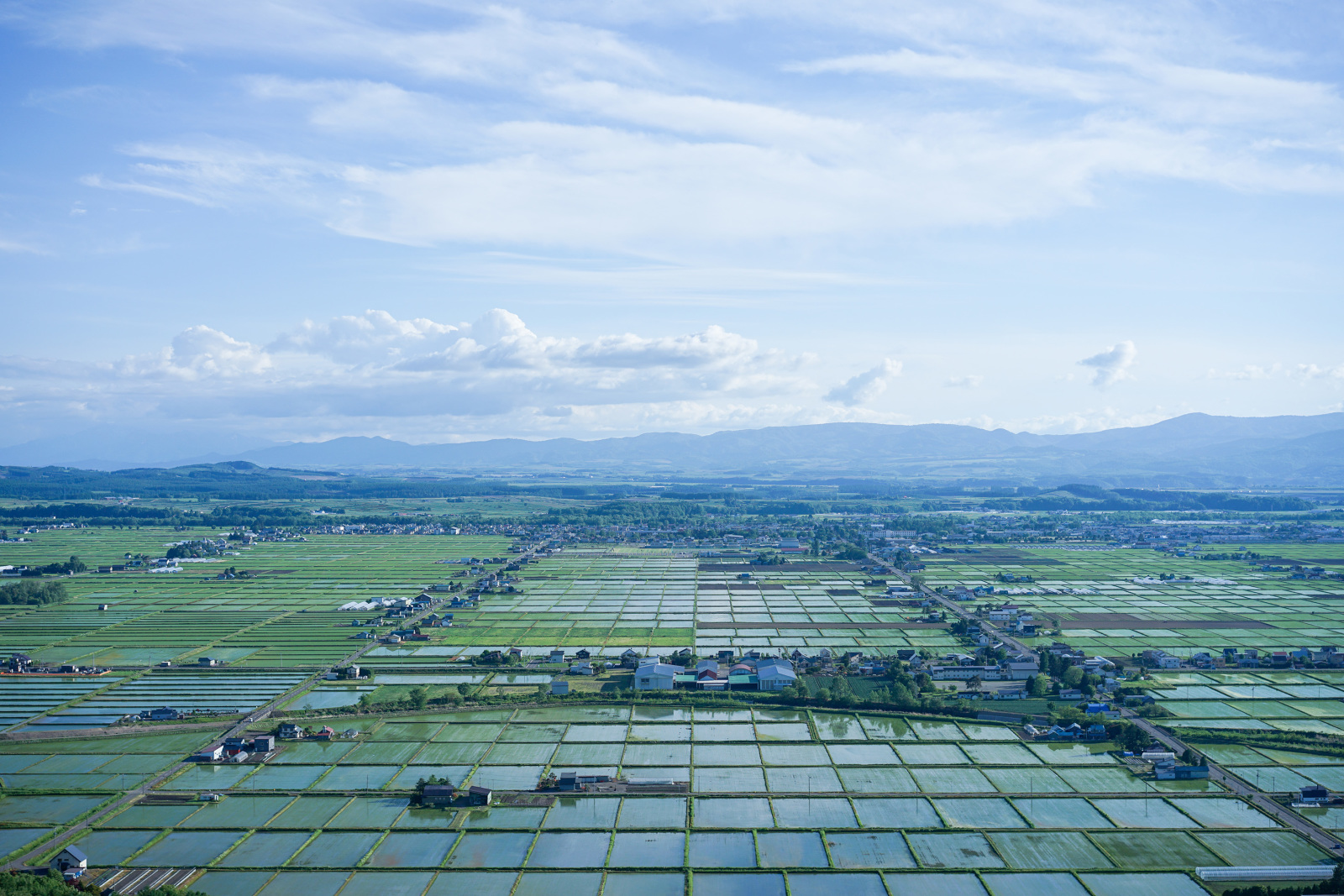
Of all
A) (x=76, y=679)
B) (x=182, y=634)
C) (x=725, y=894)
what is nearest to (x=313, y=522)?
(x=182, y=634)

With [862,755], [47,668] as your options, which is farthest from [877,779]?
[47,668]

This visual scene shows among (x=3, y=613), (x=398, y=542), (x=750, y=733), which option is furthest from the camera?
(x=398, y=542)

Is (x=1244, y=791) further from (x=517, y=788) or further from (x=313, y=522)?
(x=313, y=522)

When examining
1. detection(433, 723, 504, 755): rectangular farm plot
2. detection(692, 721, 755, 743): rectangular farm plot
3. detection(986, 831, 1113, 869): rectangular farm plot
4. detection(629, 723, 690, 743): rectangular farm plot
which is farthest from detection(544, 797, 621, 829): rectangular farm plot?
detection(986, 831, 1113, 869): rectangular farm plot

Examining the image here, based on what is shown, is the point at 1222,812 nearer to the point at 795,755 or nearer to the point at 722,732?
the point at 795,755

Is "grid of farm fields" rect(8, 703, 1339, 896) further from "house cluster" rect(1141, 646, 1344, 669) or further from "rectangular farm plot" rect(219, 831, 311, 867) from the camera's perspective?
"house cluster" rect(1141, 646, 1344, 669)
